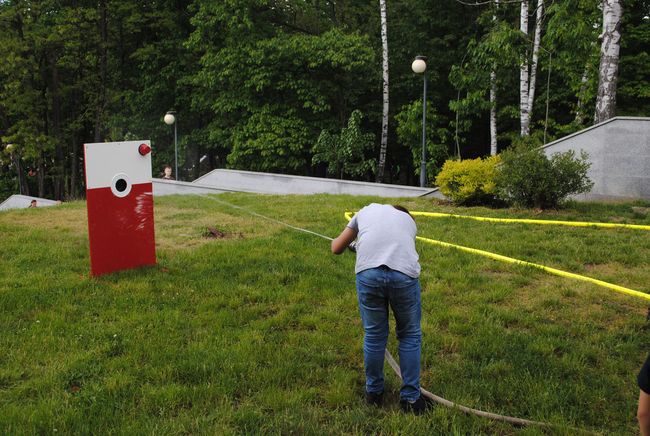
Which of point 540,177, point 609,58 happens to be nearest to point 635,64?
point 609,58

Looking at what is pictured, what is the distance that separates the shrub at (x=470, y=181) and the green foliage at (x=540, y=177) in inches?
16.8

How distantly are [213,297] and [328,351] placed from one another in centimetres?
165

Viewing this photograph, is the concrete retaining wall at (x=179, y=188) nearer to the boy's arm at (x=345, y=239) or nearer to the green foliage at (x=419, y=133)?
the green foliage at (x=419, y=133)

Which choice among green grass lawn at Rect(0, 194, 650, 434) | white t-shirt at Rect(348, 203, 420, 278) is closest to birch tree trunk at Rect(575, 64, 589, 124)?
green grass lawn at Rect(0, 194, 650, 434)

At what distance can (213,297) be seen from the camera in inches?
217

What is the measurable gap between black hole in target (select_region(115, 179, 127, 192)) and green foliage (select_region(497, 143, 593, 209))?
6321mm

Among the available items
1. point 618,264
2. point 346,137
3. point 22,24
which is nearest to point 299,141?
point 346,137

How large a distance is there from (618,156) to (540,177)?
9.35 ft

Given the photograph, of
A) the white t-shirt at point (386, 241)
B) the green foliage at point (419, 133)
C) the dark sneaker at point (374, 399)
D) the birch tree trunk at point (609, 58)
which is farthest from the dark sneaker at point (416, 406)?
the green foliage at point (419, 133)

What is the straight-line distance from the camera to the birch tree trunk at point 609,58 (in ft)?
37.4

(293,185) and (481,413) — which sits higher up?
(293,185)

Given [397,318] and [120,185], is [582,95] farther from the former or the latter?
[397,318]

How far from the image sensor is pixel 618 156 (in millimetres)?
11062

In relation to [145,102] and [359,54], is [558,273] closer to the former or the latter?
[359,54]
